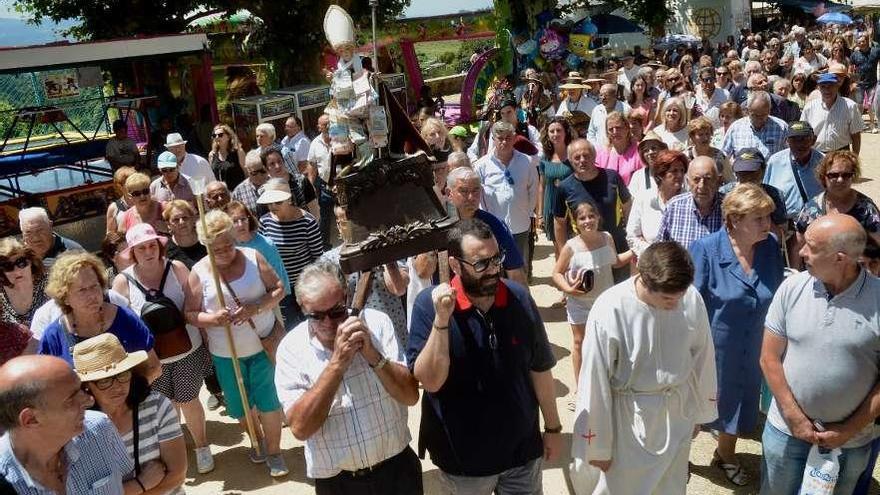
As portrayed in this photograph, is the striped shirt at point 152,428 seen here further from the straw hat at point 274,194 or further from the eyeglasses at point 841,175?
the eyeglasses at point 841,175

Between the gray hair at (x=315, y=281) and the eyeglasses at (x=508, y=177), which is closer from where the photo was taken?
the gray hair at (x=315, y=281)

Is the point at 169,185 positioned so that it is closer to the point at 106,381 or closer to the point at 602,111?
the point at 106,381

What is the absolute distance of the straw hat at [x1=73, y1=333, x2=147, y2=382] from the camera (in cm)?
299

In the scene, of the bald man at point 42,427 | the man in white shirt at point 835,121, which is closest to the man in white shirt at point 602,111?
the man in white shirt at point 835,121

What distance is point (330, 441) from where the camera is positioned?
309cm

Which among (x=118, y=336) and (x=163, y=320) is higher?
(x=118, y=336)

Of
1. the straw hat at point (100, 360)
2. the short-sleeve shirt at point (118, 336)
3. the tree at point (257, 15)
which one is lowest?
the short-sleeve shirt at point (118, 336)

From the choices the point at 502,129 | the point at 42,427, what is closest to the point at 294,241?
the point at 502,129

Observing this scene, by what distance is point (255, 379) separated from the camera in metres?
4.87

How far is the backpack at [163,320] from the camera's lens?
4.55 metres

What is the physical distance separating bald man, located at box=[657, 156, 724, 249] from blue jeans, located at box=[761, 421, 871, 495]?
55.9 inches

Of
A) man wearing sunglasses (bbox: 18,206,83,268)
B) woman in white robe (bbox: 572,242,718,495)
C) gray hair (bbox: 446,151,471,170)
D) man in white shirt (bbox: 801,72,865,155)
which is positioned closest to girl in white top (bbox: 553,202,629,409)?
gray hair (bbox: 446,151,471,170)

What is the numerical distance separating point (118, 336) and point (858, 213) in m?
4.26

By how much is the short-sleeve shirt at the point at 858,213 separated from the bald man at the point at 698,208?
0.50 meters
